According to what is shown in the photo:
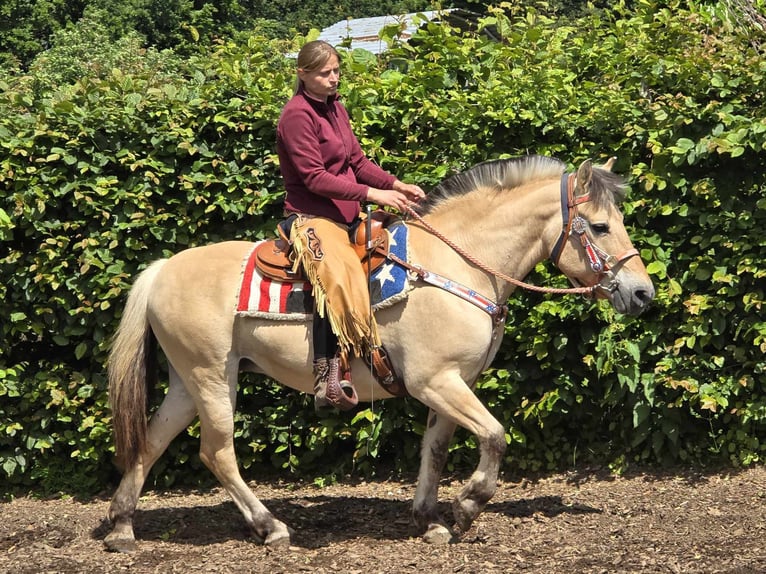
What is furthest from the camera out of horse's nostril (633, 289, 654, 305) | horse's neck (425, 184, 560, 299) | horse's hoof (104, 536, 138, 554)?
horse's hoof (104, 536, 138, 554)

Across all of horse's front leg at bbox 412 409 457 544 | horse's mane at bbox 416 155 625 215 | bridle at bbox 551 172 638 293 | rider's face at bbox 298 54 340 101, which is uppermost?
rider's face at bbox 298 54 340 101

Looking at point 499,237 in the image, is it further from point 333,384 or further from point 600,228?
point 333,384

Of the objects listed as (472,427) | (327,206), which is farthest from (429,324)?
(327,206)

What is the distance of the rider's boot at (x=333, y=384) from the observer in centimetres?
503

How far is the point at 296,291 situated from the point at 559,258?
139 centimetres

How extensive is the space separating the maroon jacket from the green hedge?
2.54ft

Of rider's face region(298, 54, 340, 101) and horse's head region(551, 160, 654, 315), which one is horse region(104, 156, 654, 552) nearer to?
horse's head region(551, 160, 654, 315)

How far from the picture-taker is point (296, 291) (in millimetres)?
5137

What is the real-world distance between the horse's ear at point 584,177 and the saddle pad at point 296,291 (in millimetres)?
936

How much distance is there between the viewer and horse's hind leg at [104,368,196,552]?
545 centimetres

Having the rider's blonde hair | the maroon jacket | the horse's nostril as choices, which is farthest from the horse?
the rider's blonde hair

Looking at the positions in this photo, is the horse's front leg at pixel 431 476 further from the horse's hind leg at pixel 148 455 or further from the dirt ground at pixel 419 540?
the horse's hind leg at pixel 148 455

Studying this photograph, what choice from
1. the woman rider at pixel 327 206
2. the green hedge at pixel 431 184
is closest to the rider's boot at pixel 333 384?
the woman rider at pixel 327 206

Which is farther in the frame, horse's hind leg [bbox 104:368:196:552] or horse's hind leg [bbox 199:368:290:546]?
horse's hind leg [bbox 104:368:196:552]
